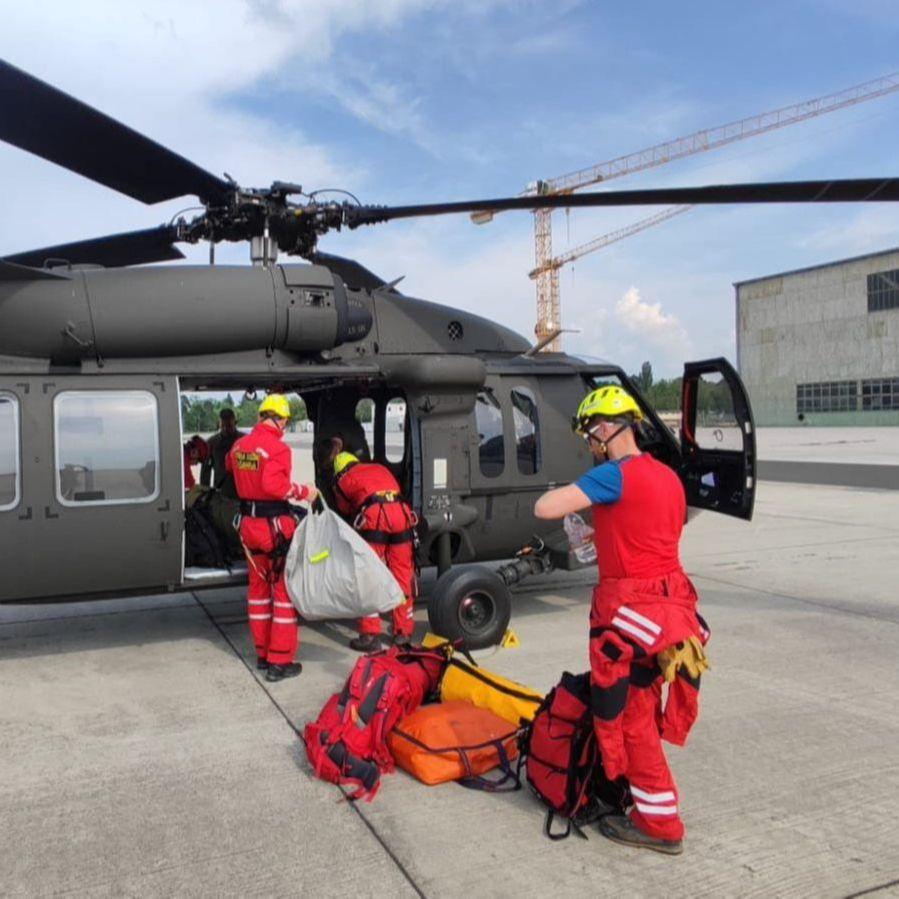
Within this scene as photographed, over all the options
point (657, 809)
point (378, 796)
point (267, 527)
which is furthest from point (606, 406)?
point (267, 527)

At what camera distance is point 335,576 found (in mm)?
5223

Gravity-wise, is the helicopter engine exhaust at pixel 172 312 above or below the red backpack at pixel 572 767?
above

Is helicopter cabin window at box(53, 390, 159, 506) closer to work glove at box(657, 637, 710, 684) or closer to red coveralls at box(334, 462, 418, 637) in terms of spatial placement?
red coveralls at box(334, 462, 418, 637)

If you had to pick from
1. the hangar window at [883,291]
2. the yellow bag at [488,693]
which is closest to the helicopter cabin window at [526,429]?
the yellow bag at [488,693]

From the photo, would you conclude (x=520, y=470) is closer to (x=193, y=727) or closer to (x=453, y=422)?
(x=453, y=422)

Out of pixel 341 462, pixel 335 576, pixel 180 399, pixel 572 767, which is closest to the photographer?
pixel 572 767

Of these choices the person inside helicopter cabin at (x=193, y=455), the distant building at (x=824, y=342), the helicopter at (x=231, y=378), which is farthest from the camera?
the distant building at (x=824, y=342)

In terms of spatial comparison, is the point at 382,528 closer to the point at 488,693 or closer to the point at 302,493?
the point at 302,493

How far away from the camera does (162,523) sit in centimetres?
569

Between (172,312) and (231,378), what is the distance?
2.13 feet

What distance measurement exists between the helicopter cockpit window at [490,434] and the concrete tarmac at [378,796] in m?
1.37

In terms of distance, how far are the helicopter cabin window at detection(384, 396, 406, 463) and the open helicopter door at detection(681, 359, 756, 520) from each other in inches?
101

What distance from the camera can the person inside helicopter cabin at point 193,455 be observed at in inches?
321

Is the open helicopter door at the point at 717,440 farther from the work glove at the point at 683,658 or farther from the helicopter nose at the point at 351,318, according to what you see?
the work glove at the point at 683,658
